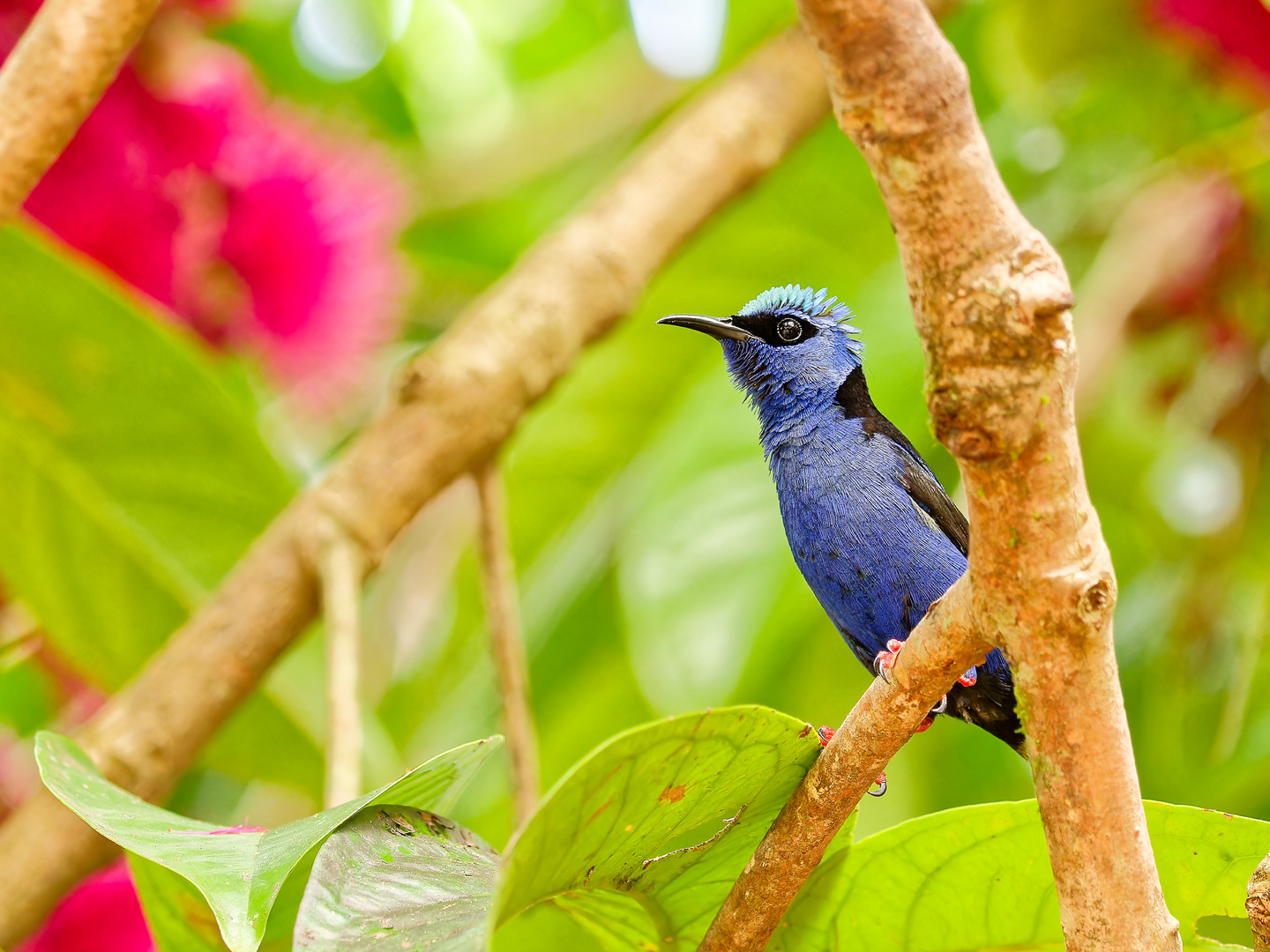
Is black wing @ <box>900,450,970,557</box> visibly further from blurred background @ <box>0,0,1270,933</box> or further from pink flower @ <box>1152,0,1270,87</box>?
pink flower @ <box>1152,0,1270,87</box>

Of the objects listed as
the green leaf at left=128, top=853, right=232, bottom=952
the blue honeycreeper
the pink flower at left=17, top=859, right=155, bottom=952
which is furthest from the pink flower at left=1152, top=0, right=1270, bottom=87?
the pink flower at left=17, top=859, right=155, bottom=952

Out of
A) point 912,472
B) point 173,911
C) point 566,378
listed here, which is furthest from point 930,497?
point 566,378

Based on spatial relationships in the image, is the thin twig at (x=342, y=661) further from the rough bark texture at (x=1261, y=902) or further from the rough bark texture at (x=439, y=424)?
the rough bark texture at (x=1261, y=902)

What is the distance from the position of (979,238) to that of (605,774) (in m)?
0.39

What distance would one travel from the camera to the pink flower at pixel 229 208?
1.49 m

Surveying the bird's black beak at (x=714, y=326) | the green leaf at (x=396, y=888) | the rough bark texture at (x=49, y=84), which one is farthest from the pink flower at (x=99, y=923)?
the bird's black beak at (x=714, y=326)

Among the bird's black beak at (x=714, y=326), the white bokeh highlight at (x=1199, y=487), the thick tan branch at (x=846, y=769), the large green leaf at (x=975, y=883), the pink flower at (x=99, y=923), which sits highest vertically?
the bird's black beak at (x=714, y=326)

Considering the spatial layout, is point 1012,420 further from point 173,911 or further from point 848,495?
point 173,911

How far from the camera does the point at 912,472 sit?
1.13m

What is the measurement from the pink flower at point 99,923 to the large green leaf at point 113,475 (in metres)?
0.46

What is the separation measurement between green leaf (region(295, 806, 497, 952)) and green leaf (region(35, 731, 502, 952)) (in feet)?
0.06

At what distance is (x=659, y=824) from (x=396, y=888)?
185 millimetres

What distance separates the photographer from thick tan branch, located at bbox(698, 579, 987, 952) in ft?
2.35

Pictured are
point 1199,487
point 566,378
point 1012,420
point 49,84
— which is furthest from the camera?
point 1199,487
